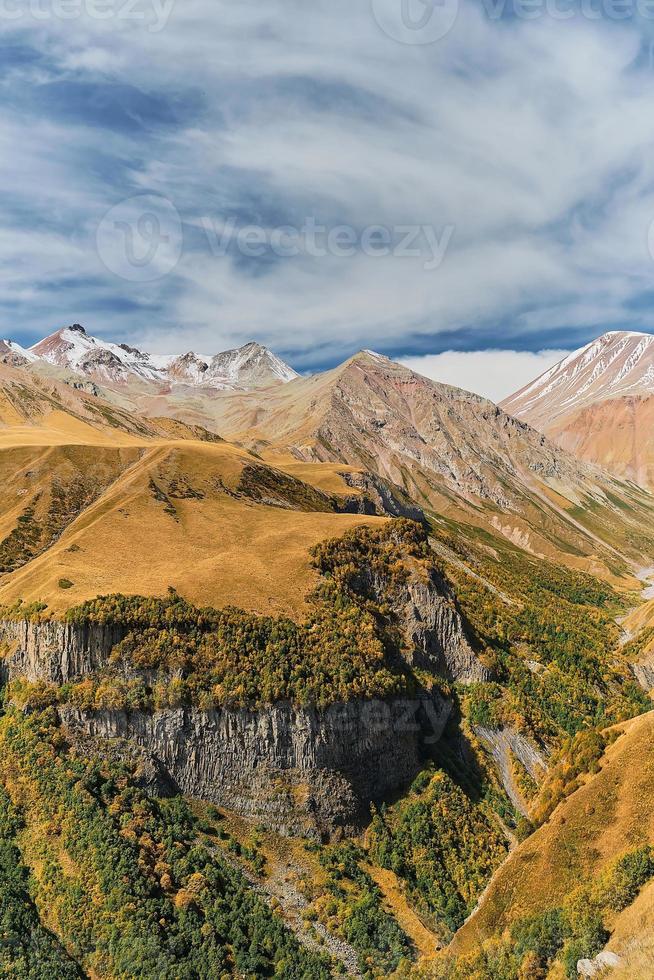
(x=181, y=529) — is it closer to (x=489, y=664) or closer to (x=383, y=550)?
(x=383, y=550)

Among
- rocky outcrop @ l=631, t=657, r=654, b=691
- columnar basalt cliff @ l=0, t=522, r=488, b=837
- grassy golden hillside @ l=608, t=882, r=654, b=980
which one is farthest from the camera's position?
rocky outcrop @ l=631, t=657, r=654, b=691

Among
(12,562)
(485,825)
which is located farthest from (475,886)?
(12,562)

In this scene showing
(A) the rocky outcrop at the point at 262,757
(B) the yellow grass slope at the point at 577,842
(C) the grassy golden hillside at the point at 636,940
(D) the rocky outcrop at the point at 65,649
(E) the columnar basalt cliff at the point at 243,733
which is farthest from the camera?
(D) the rocky outcrop at the point at 65,649

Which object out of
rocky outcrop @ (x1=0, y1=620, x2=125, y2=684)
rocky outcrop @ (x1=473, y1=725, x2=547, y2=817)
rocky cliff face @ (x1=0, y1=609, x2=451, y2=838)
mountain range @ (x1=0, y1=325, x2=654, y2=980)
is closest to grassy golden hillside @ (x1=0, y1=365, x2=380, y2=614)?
mountain range @ (x1=0, y1=325, x2=654, y2=980)

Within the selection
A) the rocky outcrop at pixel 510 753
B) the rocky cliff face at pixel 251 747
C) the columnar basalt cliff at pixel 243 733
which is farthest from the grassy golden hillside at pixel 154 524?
the rocky outcrop at pixel 510 753

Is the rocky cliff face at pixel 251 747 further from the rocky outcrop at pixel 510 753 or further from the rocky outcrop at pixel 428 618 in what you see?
the rocky outcrop at pixel 428 618

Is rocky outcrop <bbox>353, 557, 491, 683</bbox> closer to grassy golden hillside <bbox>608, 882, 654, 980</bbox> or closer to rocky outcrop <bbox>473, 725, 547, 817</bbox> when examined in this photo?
rocky outcrop <bbox>473, 725, 547, 817</bbox>
